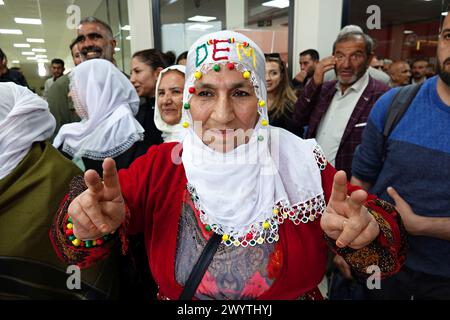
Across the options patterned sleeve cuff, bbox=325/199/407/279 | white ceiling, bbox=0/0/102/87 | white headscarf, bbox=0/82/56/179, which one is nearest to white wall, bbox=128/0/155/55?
white ceiling, bbox=0/0/102/87

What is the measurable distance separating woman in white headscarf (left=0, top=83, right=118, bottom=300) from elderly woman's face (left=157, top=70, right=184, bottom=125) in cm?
81

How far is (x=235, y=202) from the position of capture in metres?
1.06

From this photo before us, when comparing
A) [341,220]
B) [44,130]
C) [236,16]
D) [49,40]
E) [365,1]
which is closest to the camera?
[341,220]

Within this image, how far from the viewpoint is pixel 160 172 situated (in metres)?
1.16

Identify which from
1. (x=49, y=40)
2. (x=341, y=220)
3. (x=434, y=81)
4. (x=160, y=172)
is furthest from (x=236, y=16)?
(x=49, y=40)

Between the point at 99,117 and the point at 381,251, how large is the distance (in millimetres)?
1745

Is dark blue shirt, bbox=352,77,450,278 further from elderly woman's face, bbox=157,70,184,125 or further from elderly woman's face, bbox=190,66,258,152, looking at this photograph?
elderly woman's face, bbox=157,70,184,125

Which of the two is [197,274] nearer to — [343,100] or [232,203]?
[232,203]

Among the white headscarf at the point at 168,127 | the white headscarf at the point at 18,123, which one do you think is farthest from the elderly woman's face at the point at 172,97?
the white headscarf at the point at 18,123

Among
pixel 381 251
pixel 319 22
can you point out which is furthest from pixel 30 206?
pixel 319 22
